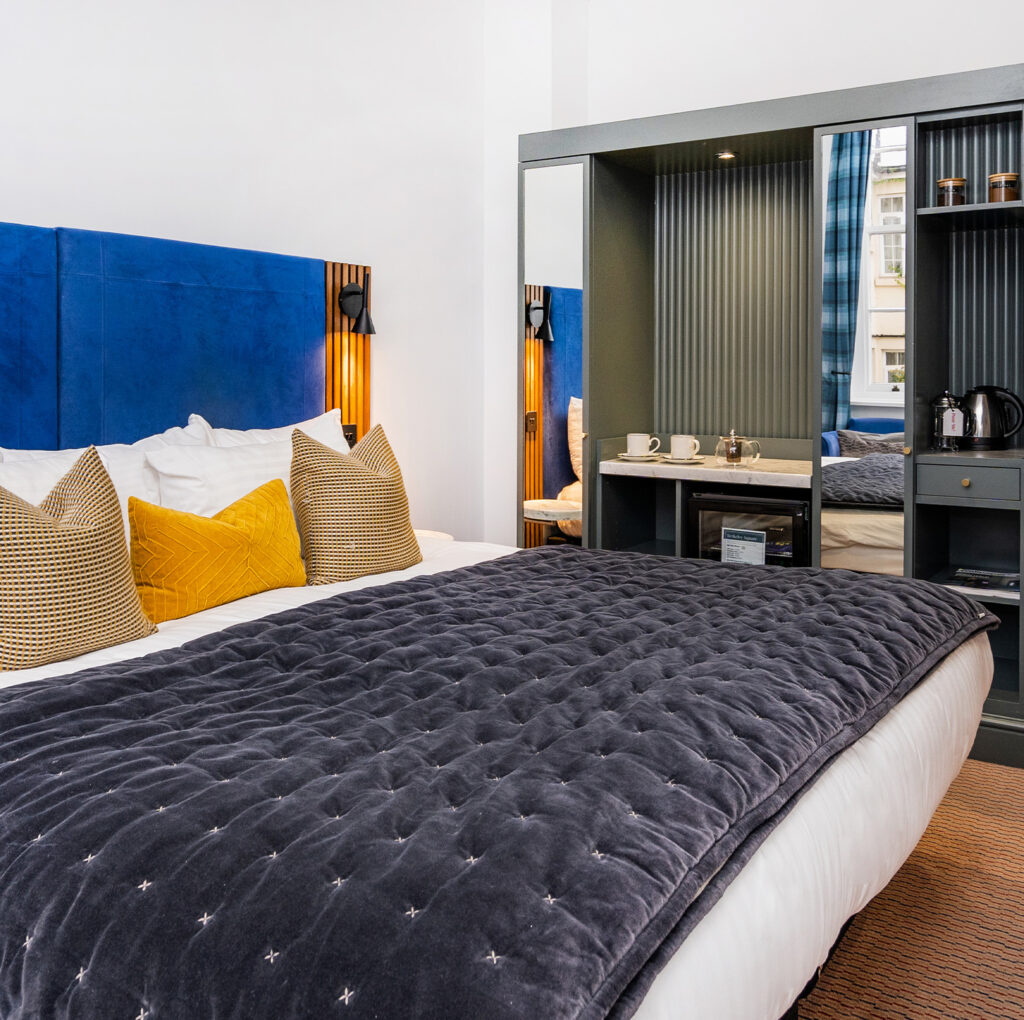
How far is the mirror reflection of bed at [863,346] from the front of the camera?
339cm

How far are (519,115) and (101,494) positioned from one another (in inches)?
130

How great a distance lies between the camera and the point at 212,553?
2.48 meters

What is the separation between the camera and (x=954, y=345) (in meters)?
3.71

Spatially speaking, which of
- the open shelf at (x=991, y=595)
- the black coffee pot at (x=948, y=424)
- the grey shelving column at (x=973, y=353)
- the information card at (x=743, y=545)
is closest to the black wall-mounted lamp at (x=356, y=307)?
the information card at (x=743, y=545)

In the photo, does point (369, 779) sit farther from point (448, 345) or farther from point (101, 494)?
point (448, 345)

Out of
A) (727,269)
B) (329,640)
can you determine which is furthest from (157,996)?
(727,269)

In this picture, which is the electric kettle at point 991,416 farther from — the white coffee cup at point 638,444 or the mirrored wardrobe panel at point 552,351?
the mirrored wardrobe panel at point 552,351

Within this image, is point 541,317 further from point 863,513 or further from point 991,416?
point 991,416

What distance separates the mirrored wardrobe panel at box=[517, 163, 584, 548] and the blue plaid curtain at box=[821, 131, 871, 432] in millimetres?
990

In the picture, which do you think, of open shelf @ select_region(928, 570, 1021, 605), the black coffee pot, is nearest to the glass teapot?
the black coffee pot

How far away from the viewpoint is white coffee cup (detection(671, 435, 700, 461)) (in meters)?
4.13

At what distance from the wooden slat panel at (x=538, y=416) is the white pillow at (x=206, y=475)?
5.23ft

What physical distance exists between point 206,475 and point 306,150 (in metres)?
1.69

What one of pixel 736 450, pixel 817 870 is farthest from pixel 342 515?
pixel 736 450
